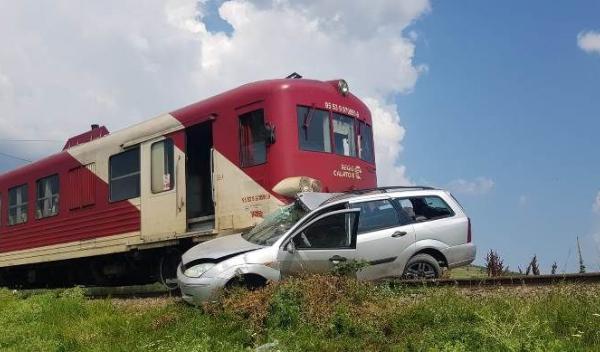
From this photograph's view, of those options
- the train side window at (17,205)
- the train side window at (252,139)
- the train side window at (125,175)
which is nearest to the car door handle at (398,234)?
the train side window at (252,139)

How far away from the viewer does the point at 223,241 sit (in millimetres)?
8875

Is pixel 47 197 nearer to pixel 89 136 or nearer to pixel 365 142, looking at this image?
pixel 89 136

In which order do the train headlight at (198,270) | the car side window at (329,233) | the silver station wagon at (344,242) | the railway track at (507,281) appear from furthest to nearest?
1. the car side window at (329,233)
2. the train headlight at (198,270)
3. the silver station wagon at (344,242)
4. the railway track at (507,281)

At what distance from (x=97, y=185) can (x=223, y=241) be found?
571 centimetres

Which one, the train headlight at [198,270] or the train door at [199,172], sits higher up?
the train door at [199,172]

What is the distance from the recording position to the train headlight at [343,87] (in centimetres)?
1115

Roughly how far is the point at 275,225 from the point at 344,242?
41.5 inches

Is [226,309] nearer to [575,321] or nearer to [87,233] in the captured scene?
[575,321]

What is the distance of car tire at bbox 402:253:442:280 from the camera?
8648mm

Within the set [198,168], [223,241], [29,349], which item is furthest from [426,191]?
[29,349]

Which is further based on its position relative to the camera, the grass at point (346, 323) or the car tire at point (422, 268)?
the car tire at point (422, 268)

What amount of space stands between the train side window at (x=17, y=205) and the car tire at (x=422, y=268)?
11465 millimetres

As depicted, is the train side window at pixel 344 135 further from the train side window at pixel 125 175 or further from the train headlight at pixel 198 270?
the train side window at pixel 125 175

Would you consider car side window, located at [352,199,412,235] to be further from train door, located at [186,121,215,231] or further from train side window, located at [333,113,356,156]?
train door, located at [186,121,215,231]
